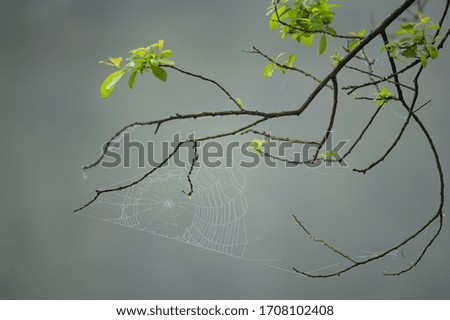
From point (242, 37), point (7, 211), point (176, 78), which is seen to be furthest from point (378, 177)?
point (7, 211)

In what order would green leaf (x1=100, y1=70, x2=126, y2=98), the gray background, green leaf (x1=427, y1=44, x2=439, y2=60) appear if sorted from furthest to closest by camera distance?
the gray background → green leaf (x1=427, y1=44, x2=439, y2=60) → green leaf (x1=100, y1=70, x2=126, y2=98)

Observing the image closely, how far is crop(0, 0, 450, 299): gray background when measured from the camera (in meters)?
3.24

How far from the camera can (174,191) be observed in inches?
135

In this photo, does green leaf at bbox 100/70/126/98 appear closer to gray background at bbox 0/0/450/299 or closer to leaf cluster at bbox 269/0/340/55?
leaf cluster at bbox 269/0/340/55

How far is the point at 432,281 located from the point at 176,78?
219 cm

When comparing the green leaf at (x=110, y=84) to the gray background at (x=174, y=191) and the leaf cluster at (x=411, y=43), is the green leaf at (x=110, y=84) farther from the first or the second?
the gray background at (x=174, y=191)

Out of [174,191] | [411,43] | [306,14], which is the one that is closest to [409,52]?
[411,43]

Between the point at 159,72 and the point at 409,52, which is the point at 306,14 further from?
the point at 159,72

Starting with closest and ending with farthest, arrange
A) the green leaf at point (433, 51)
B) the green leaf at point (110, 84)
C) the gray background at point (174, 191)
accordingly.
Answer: the green leaf at point (110, 84) < the green leaf at point (433, 51) < the gray background at point (174, 191)

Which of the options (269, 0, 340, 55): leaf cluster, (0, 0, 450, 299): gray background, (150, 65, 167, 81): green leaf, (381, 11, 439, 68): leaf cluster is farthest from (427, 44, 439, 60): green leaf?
(0, 0, 450, 299): gray background

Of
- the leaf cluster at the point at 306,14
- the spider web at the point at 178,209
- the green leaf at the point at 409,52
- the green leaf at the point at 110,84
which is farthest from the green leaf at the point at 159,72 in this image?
the spider web at the point at 178,209

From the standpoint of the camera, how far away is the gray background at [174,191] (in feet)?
10.6

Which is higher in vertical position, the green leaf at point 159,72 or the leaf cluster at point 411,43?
the leaf cluster at point 411,43

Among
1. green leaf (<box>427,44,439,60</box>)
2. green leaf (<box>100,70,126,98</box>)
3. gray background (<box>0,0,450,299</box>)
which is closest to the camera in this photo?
green leaf (<box>100,70,126,98</box>)
